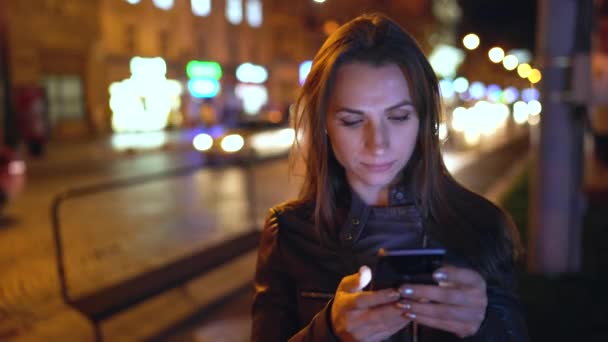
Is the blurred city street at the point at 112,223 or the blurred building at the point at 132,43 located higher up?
the blurred building at the point at 132,43

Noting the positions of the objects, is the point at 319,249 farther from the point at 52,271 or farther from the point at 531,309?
the point at 52,271

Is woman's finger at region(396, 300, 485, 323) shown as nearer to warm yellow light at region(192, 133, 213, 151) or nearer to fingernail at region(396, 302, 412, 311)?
fingernail at region(396, 302, 412, 311)

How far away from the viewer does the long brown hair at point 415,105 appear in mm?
1631

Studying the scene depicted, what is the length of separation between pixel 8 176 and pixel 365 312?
37.5ft

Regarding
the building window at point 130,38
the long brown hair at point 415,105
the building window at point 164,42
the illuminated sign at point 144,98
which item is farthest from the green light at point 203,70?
the long brown hair at point 415,105

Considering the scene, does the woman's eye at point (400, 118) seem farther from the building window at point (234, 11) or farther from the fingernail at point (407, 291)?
the building window at point (234, 11)

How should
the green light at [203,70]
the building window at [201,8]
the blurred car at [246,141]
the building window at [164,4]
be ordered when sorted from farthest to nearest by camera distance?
1. the building window at [201,8]
2. the green light at [203,70]
3. the building window at [164,4]
4. the blurred car at [246,141]

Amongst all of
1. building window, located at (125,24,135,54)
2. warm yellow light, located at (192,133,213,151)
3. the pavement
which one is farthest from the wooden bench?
building window, located at (125,24,135,54)

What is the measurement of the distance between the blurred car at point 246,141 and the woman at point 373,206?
16.1 metres

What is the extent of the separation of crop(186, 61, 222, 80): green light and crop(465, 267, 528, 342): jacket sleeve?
38.4 meters

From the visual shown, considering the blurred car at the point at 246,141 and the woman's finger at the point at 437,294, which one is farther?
the blurred car at the point at 246,141

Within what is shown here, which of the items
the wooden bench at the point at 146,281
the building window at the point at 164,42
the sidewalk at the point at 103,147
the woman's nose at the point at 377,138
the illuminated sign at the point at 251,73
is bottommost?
the sidewalk at the point at 103,147

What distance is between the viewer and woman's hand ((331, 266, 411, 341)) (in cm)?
130

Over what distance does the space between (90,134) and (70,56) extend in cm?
415
